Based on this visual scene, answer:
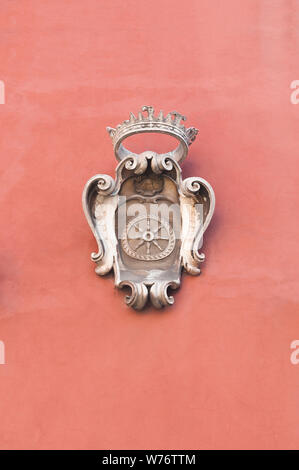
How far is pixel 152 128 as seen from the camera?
4941 millimetres

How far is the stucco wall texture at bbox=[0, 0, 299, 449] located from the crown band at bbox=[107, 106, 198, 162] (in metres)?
0.22

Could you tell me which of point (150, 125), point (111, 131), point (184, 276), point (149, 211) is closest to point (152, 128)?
point (150, 125)

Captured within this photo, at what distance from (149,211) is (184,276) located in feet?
1.33

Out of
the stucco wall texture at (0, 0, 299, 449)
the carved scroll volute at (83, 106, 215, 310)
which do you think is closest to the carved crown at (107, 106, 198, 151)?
the carved scroll volute at (83, 106, 215, 310)

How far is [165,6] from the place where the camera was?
18.9ft

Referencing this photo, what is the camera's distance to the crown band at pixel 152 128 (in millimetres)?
4938

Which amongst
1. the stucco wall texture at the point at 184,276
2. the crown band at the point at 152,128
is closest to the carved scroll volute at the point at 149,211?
the crown band at the point at 152,128

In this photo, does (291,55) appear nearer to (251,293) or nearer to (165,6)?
(165,6)

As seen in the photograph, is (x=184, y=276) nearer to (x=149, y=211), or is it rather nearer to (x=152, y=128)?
(x=149, y=211)

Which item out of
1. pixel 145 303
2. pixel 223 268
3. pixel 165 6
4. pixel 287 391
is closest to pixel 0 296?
pixel 145 303

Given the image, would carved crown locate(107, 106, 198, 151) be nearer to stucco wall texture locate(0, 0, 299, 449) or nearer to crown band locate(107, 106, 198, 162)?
crown band locate(107, 106, 198, 162)

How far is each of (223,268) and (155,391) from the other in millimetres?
728

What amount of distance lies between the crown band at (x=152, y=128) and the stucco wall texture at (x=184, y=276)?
0.22 m
